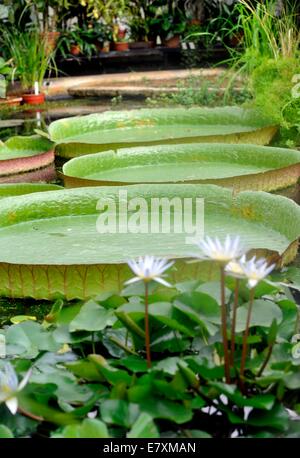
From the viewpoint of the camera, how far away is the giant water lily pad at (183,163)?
380 cm

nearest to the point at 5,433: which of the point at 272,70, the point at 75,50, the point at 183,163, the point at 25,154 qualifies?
the point at 183,163

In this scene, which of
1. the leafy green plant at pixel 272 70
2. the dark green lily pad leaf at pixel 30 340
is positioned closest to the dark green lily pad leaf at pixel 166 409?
the dark green lily pad leaf at pixel 30 340

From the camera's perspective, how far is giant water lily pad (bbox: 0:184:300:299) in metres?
2.33

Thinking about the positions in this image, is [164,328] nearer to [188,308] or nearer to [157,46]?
[188,308]

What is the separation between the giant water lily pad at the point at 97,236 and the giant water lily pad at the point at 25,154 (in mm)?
1225

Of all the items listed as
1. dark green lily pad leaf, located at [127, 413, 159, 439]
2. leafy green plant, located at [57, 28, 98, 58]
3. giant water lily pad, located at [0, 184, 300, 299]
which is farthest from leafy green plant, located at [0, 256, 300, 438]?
leafy green plant, located at [57, 28, 98, 58]

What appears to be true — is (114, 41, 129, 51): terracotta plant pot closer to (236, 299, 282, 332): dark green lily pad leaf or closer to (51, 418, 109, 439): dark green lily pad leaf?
(236, 299, 282, 332): dark green lily pad leaf

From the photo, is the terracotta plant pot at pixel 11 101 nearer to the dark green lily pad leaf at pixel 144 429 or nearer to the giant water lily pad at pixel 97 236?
the giant water lily pad at pixel 97 236

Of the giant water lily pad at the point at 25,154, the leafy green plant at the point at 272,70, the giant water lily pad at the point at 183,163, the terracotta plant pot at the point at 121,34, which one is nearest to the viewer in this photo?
the giant water lily pad at the point at 183,163

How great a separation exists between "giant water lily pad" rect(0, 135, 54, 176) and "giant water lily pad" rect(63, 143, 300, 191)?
53 centimetres

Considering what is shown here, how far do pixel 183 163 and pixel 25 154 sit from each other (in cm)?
103

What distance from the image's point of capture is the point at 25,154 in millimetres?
4633

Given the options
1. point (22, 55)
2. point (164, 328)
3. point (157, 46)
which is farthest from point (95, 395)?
point (157, 46)

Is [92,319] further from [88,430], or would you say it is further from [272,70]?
[272,70]
